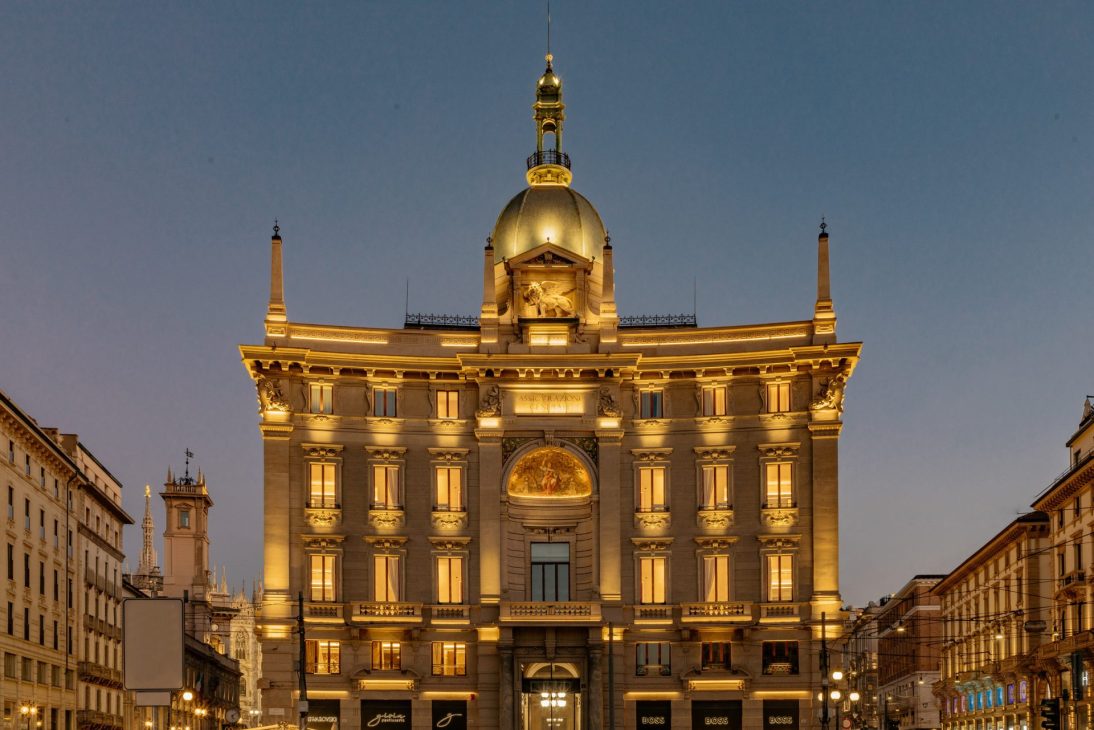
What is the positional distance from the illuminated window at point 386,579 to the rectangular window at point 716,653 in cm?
1784

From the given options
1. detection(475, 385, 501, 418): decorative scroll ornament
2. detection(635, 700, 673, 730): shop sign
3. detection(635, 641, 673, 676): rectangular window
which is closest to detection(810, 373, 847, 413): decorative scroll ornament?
detection(635, 641, 673, 676): rectangular window

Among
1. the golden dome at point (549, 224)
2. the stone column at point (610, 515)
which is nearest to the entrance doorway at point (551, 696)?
the stone column at point (610, 515)

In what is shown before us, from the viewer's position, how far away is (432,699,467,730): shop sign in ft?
272

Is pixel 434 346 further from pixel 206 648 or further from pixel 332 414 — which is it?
pixel 206 648

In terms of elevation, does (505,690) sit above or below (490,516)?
below

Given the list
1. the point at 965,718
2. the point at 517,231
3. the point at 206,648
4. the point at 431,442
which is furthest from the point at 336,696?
the point at 206,648

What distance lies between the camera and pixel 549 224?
96.2 meters

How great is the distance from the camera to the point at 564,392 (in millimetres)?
86062

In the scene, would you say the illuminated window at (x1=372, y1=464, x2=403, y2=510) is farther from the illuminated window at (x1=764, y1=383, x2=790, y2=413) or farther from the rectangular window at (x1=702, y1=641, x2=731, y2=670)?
the illuminated window at (x1=764, y1=383, x2=790, y2=413)

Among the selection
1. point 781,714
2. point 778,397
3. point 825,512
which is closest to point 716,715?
point 781,714

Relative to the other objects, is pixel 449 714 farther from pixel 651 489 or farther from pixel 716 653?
pixel 651 489

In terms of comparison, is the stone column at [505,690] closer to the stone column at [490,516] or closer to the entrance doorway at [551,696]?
the entrance doorway at [551,696]

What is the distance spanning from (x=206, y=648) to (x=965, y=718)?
257 feet

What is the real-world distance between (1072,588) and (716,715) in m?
23.8
